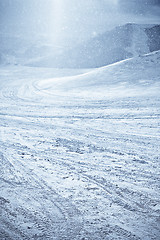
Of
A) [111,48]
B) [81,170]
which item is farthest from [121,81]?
[111,48]

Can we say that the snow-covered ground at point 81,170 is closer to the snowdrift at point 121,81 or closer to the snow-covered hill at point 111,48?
the snowdrift at point 121,81

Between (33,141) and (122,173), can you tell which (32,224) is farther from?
(33,141)

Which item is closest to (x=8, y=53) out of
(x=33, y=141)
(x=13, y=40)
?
(x=13, y=40)

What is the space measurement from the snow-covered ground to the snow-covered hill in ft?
62.8

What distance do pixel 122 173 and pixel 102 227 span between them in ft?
4.33

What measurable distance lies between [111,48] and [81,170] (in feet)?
89.5

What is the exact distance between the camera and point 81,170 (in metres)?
3.93

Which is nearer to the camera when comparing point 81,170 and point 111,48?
point 81,170

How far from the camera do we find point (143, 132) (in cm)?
555

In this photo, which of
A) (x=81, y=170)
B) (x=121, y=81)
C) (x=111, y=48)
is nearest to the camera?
(x=81, y=170)

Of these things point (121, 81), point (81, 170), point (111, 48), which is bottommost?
point (81, 170)

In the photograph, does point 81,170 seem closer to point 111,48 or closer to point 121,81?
point 121,81

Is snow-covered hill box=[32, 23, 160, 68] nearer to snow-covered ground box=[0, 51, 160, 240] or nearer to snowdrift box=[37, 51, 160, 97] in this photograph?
snowdrift box=[37, 51, 160, 97]

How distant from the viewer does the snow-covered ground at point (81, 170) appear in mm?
2719
